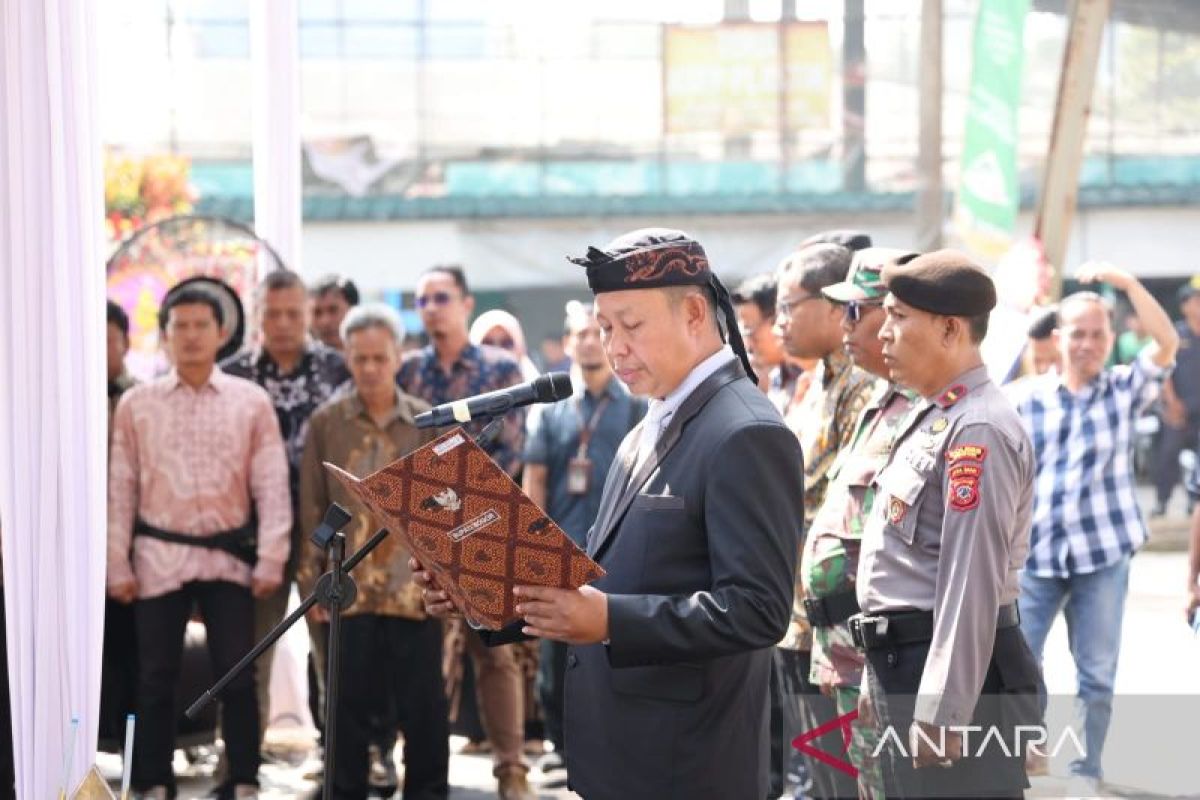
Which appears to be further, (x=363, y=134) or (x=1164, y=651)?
(x=363, y=134)

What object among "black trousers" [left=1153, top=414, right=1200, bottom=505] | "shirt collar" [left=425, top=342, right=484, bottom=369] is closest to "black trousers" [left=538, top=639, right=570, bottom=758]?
"shirt collar" [left=425, top=342, right=484, bottom=369]

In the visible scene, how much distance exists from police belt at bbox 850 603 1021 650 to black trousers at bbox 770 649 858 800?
956mm

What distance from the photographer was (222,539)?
7.19 m

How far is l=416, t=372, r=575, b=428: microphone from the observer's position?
3900mm

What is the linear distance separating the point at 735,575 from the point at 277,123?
541cm

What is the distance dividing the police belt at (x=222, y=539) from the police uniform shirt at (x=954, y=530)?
3.27 m

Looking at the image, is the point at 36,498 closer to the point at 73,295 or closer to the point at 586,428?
the point at 73,295

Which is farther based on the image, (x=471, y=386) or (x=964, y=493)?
(x=471, y=386)

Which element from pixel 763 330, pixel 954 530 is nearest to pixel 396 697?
pixel 763 330

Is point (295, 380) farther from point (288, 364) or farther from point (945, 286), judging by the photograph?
point (945, 286)

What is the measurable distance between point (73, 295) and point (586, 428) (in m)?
3.12

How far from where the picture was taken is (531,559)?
3.60 metres

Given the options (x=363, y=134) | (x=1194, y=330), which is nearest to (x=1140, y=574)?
(x=1194, y=330)

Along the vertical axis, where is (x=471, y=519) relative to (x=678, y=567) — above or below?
A: above
